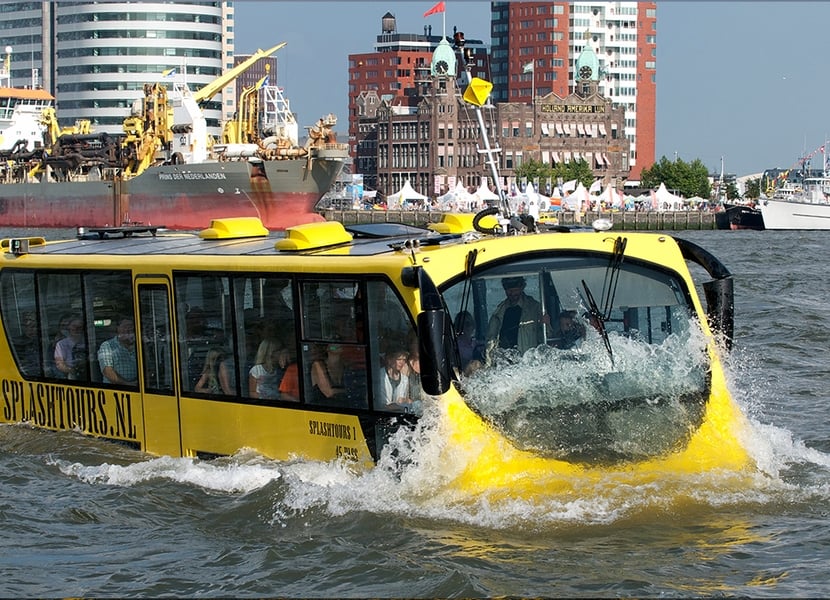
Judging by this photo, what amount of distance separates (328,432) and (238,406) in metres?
1.22

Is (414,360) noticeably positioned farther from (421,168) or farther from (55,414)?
(421,168)

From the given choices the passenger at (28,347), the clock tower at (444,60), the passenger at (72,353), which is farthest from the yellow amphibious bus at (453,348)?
the clock tower at (444,60)

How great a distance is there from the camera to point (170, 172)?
3150 inches

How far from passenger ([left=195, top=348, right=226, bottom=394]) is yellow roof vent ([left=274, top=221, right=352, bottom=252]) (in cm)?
111

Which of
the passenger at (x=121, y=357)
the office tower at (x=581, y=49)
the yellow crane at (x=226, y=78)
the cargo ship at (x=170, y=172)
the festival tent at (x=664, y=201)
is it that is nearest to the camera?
the passenger at (x=121, y=357)

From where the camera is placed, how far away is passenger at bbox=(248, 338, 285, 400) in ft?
37.2

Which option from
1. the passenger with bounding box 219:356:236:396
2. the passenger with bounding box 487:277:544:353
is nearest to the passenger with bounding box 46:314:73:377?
the passenger with bounding box 219:356:236:396

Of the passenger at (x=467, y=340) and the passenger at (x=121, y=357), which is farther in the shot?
the passenger at (x=121, y=357)

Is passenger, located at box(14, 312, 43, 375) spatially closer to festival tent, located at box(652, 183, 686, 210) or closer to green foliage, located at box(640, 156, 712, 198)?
festival tent, located at box(652, 183, 686, 210)

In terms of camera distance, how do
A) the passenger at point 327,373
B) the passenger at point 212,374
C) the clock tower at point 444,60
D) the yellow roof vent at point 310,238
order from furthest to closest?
the clock tower at point 444,60
the passenger at point 212,374
the yellow roof vent at point 310,238
the passenger at point 327,373

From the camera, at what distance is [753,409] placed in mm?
17141

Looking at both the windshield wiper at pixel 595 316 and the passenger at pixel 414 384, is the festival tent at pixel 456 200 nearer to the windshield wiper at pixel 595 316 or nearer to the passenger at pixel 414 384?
the windshield wiper at pixel 595 316

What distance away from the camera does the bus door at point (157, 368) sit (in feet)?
40.9

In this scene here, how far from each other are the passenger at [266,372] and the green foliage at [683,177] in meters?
141
